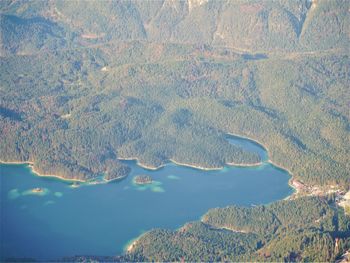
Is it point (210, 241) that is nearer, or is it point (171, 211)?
point (210, 241)

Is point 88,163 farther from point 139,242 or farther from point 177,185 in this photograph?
point 139,242

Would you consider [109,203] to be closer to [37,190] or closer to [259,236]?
[37,190]

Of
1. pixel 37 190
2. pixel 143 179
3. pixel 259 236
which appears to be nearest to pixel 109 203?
pixel 143 179

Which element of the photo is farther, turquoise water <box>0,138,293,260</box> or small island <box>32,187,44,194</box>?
small island <box>32,187,44,194</box>

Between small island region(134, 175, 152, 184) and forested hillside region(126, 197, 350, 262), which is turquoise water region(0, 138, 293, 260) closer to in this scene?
small island region(134, 175, 152, 184)

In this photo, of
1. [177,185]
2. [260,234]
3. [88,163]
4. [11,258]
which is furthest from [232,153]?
[11,258]

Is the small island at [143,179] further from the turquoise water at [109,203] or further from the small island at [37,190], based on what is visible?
the small island at [37,190]

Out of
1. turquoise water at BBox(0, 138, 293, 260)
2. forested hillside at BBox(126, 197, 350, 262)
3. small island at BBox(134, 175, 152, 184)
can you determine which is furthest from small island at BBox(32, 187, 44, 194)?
forested hillside at BBox(126, 197, 350, 262)

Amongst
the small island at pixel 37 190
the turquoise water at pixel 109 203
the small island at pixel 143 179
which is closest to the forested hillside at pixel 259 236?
the turquoise water at pixel 109 203
